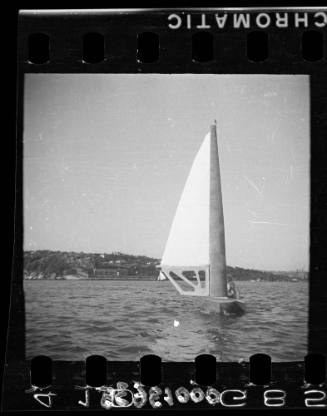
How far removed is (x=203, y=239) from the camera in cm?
487

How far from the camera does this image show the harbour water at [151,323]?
473cm

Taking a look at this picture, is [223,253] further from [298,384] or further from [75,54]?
[75,54]

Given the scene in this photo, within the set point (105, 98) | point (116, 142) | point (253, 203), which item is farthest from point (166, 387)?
point (105, 98)

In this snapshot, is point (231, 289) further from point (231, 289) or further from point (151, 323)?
point (151, 323)

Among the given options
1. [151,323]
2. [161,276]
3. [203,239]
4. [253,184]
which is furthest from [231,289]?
[253,184]

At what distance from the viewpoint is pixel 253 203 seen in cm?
479

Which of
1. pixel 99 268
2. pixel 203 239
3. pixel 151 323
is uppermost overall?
pixel 203 239

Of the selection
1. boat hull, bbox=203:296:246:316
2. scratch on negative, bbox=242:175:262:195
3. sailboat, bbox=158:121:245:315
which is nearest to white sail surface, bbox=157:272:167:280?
sailboat, bbox=158:121:245:315

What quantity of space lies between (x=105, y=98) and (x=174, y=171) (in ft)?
2.38

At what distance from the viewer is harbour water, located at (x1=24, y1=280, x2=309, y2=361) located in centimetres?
473

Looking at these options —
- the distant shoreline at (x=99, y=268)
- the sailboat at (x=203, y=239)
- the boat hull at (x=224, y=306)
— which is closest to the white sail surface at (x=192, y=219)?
the sailboat at (x=203, y=239)

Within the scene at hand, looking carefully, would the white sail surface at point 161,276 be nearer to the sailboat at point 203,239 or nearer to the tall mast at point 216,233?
the sailboat at point 203,239

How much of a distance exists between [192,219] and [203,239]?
0.56ft

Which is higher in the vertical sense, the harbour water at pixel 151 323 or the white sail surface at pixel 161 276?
the white sail surface at pixel 161 276
